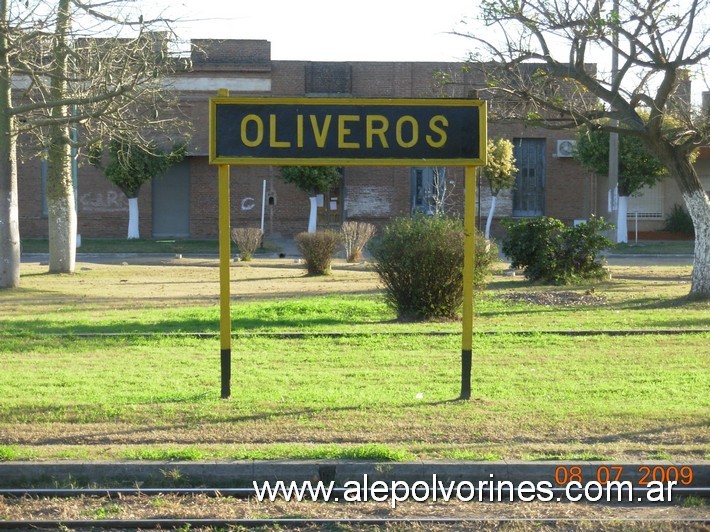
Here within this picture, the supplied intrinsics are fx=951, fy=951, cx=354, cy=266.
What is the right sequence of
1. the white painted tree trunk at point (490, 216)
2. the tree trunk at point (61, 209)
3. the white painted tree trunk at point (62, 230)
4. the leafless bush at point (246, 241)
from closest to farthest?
the tree trunk at point (61, 209), the white painted tree trunk at point (62, 230), the leafless bush at point (246, 241), the white painted tree trunk at point (490, 216)

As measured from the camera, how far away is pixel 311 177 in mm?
40969

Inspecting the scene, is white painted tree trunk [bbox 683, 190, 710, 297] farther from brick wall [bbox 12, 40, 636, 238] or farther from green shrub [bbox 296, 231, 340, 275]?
brick wall [bbox 12, 40, 636, 238]

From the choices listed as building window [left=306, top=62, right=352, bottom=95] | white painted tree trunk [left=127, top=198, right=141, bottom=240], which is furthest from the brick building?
white painted tree trunk [left=127, top=198, right=141, bottom=240]

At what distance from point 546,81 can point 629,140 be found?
21.7m

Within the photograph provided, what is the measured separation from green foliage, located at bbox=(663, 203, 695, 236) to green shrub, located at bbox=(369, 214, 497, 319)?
31616 mm

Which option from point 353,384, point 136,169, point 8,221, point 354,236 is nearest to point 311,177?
point 136,169

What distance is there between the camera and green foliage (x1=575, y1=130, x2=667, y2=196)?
39.0 metres

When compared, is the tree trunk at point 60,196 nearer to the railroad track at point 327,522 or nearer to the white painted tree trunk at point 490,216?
the railroad track at point 327,522

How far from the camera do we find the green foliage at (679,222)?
4400 centimetres

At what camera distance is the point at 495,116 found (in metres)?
18.7

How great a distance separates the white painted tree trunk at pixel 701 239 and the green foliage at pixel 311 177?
2381 cm

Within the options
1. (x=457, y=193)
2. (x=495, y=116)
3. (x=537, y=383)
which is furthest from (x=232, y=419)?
(x=457, y=193)

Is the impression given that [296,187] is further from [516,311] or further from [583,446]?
[583,446]

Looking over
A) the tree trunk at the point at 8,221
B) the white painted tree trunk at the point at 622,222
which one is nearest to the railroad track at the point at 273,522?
the tree trunk at the point at 8,221
